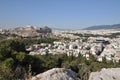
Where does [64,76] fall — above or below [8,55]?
above

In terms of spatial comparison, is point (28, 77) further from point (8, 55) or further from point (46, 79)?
point (8, 55)

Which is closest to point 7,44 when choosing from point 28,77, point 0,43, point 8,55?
point 0,43

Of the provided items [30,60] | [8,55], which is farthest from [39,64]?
[8,55]

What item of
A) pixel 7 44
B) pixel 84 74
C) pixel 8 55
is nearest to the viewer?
pixel 84 74

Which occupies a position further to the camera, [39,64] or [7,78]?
[39,64]

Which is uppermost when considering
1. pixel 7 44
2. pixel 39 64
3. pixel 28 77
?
pixel 28 77

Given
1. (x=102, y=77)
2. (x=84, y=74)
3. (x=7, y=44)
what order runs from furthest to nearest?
(x=7, y=44), (x=102, y=77), (x=84, y=74)

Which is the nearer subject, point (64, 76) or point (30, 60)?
point (64, 76)

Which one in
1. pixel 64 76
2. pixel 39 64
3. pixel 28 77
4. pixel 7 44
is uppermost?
pixel 28 77

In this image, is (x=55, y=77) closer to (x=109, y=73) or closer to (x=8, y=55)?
(x=109, y=73)
